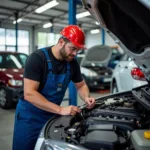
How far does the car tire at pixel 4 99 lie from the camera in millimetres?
5184

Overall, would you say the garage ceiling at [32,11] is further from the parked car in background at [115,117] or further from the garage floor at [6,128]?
the parked car in background at [115,117]

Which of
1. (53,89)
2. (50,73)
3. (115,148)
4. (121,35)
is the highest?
(121,35)

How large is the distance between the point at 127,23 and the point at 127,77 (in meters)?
2.68

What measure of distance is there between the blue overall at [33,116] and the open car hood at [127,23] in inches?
25.0

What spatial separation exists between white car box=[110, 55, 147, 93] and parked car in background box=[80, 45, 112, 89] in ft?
7.29

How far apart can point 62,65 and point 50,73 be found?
0.16 meters

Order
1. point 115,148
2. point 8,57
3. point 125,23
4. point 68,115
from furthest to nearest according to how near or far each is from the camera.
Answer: point 8,57
point 68,115
point 125,23
point 115,148

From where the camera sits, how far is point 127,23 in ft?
5.56

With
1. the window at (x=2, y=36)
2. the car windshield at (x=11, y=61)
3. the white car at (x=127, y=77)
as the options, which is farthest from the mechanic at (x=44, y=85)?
the window at (x=2, y=36)

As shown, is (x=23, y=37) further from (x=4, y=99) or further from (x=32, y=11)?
(x=4, y=99)

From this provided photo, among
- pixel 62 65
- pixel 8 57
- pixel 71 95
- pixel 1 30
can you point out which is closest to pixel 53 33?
pixel 1 30

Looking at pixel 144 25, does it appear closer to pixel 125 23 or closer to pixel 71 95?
pixel 125 23

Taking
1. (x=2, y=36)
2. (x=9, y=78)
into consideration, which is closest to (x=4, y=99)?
(x=9, y=78)

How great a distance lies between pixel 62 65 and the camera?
7.02ft
